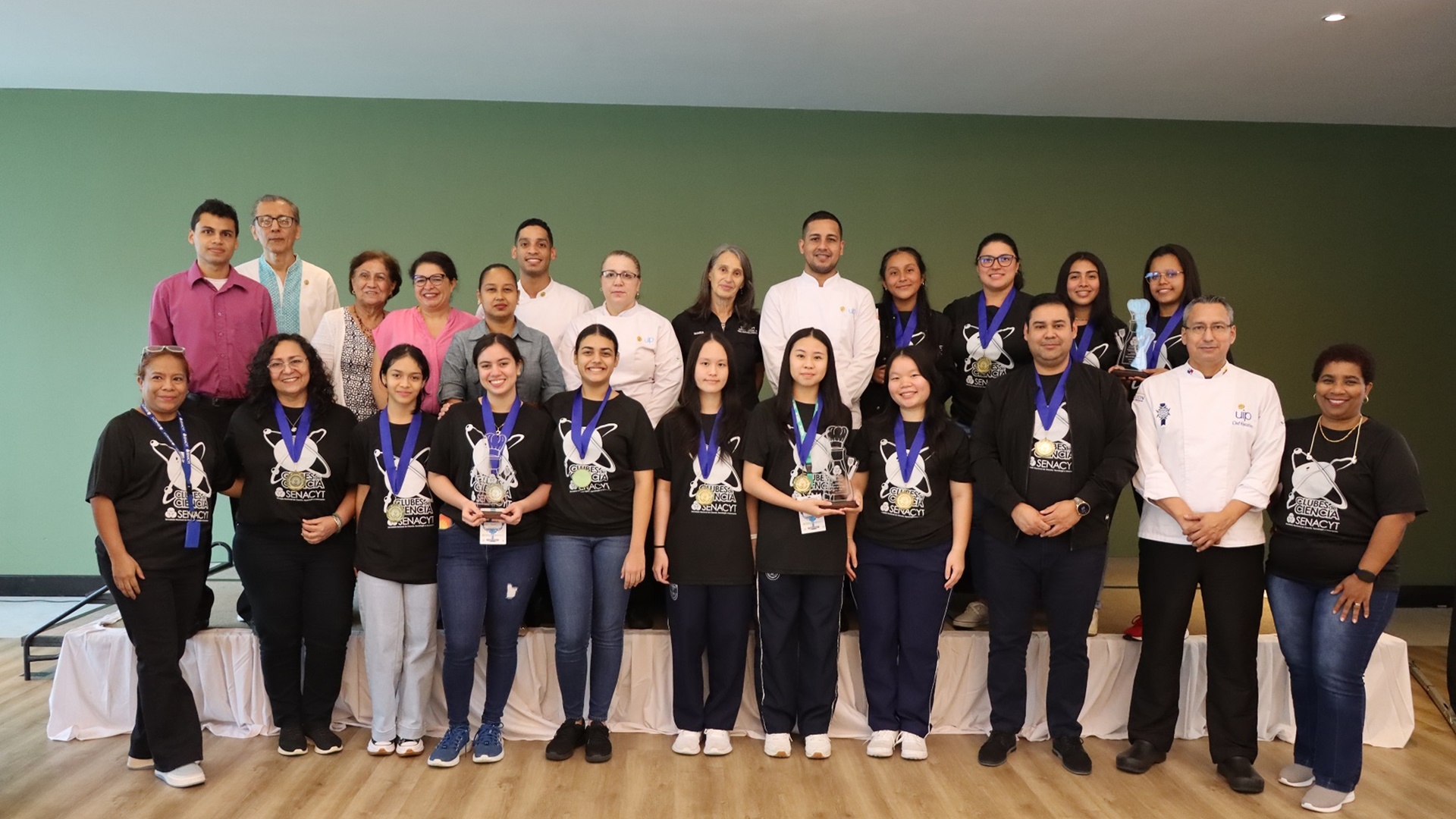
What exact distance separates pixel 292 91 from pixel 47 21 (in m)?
1.35

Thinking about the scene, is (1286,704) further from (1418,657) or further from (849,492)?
(849,492)

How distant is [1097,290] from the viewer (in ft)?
12.9

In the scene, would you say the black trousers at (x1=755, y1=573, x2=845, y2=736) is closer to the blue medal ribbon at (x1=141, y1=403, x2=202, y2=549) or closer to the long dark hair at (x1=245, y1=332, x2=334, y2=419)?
the long dark hair at (x1=245, y1=332, x2=334, y2=419)

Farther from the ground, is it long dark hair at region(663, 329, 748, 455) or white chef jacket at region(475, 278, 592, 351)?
white chef jacket at region(475, 278, 592, 351)

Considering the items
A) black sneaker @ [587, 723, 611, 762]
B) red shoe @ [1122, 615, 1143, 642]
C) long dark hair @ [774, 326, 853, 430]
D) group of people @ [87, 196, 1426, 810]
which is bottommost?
black sneaker @ [587, 723, 611, 762]

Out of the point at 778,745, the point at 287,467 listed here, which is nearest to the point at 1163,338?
the point at 778,745

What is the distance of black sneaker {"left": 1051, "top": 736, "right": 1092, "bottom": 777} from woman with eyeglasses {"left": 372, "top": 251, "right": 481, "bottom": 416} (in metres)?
2.73

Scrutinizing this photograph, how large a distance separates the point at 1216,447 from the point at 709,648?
1.97 meters

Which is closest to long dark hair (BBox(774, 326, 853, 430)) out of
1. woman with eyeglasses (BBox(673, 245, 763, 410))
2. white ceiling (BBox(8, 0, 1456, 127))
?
woman with eyeglasses (BBox(673, 245, 763, 410))

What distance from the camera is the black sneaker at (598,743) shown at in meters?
3.53

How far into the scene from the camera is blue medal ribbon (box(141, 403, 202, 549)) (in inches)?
130

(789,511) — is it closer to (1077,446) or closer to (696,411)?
(696,411)

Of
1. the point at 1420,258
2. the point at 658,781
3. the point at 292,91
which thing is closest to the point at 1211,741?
the point at 658,781

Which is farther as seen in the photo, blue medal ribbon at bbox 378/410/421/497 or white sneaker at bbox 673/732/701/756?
white sneaker at bbox 673/732/701/756
